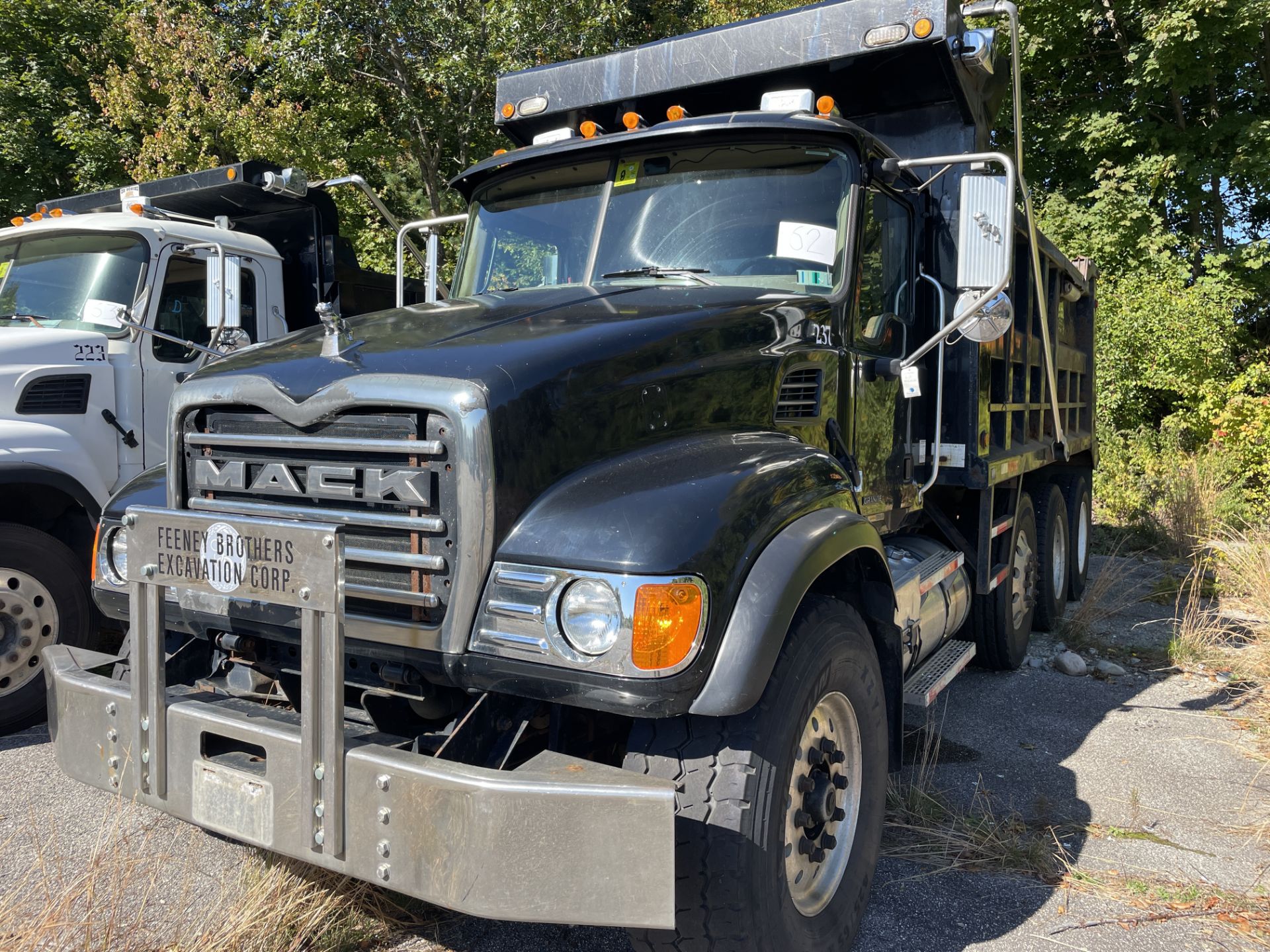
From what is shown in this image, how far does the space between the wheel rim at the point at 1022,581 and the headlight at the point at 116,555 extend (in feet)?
15.8

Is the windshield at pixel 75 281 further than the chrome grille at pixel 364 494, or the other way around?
the windshield at pixel 75 281

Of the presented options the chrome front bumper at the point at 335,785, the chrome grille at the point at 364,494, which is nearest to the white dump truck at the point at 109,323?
the chrome grille at the point at 364,494

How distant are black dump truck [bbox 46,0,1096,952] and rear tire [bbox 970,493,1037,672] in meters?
1.81

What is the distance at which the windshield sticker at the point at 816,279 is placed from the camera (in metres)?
3.63

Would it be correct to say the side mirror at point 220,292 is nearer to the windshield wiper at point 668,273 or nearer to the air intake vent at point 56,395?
the air intake vent at point 56,395

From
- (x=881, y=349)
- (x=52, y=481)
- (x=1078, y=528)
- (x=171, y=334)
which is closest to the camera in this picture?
(x=881, y=349)

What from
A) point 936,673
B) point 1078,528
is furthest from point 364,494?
point 1078,528

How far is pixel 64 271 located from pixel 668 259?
13.4 ft

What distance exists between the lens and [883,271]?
4059 millimetres

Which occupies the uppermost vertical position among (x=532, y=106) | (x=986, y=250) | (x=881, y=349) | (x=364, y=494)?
(x=532, y=106)

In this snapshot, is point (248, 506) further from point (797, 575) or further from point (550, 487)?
point (797, 575)

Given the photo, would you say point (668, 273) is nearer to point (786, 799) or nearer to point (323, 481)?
point (323, 481)

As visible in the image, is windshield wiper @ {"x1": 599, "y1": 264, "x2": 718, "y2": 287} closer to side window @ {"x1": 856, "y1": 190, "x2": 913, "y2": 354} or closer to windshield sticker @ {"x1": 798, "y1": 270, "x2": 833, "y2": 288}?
windshield sticker @ {"x1": 798, "y1": 270, "x2": 833, "y2": 288}

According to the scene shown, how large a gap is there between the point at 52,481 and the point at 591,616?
3.78 meters
